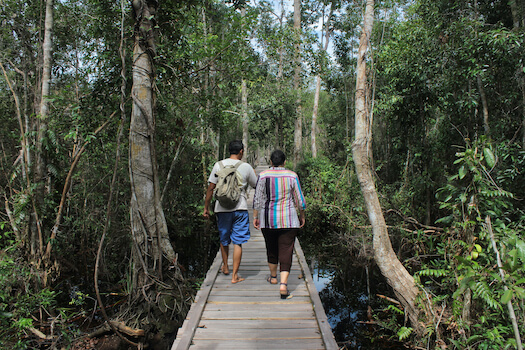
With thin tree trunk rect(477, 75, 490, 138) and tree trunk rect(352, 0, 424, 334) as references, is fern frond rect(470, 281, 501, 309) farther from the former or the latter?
thin tree trunk rect(477, 75, 490, 138)

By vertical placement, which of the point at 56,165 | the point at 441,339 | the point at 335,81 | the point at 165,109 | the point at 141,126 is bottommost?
the point at 441,339

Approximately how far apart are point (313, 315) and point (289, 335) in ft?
1.51

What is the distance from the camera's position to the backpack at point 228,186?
3.65 meters

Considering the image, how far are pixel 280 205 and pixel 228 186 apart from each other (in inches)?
24.0

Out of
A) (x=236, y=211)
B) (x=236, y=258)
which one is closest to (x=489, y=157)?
(x=236, y=211)

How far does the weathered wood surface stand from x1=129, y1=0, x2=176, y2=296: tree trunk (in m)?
0.83

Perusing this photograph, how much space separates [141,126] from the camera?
4199mm

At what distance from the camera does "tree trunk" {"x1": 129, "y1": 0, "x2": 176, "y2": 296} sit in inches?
164

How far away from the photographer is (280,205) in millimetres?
3549

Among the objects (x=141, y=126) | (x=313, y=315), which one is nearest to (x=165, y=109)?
(x=141, y=126)

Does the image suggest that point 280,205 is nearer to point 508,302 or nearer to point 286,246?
point 286,246

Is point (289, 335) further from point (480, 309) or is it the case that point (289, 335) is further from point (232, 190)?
point (480, 309)

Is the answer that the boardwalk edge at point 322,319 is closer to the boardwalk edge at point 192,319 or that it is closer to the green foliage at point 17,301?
the boardwalk edge at point 192,319

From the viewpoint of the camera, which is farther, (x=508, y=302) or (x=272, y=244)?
(x=272, y=244)
